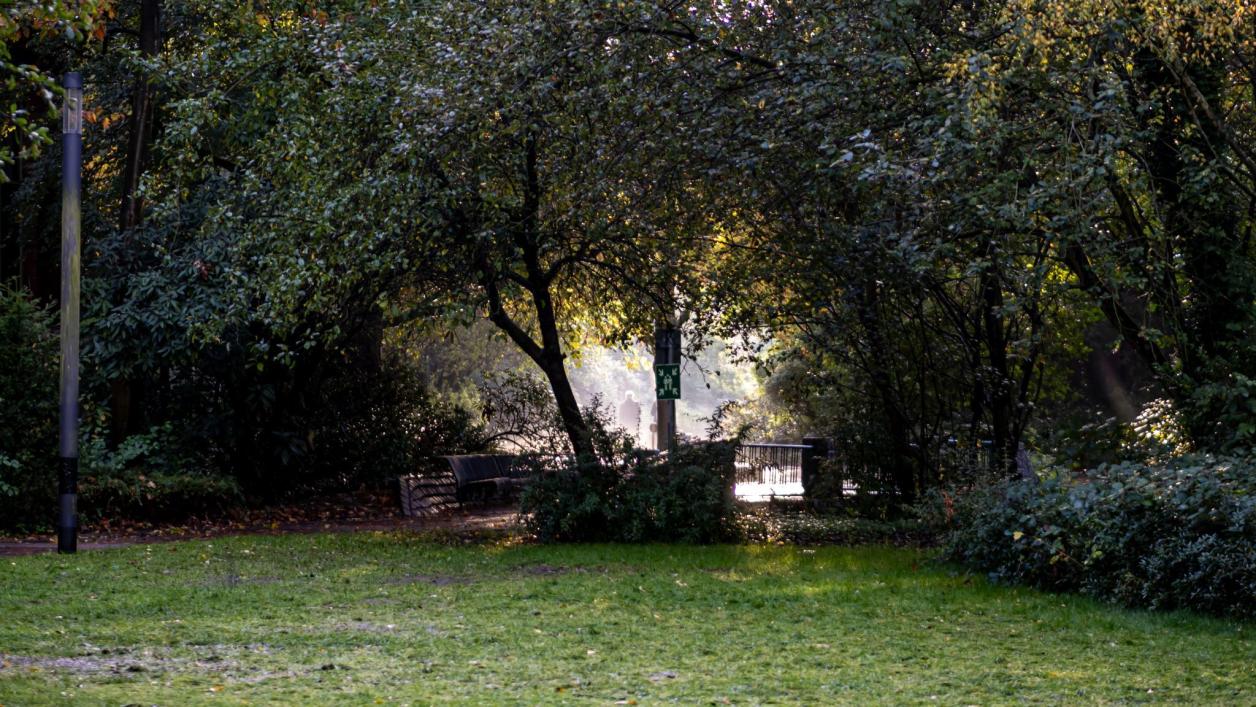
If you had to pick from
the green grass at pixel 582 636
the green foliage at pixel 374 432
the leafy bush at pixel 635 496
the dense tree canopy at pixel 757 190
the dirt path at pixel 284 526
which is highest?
the dense tree canopy at pixel 757 190

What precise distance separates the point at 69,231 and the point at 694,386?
9229cm

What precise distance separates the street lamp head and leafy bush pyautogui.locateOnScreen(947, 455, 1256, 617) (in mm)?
9216

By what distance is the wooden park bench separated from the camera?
63.6 feet

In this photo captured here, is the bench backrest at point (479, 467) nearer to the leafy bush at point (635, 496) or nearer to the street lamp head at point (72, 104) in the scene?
the leafy bush at point (635, 496)

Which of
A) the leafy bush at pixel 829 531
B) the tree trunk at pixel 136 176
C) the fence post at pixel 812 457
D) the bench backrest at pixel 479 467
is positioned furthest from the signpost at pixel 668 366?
the tree trunk at pixel 136 176

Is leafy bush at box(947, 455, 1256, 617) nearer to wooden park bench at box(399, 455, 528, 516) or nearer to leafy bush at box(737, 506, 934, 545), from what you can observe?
leafy bush at box(737, 506, 934, 545)

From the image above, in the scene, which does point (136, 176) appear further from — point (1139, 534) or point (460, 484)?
point (1139, 534)

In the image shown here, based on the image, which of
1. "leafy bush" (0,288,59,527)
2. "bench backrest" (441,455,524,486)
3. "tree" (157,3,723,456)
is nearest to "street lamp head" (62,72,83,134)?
"tree" (157,3,723,456)

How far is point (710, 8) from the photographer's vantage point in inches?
494

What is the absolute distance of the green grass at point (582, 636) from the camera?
681 cm

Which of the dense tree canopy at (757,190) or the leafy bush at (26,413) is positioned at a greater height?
the dense tree canopy at (757,190)

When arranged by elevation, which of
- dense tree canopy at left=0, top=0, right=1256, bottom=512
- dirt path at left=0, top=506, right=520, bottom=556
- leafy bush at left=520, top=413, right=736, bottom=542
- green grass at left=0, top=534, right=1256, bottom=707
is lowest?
green grass at left=0, top=534, right=1256, bottom=707

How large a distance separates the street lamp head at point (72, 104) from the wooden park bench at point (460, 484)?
809 cm

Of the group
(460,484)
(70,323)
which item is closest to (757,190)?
→ (70,323)
